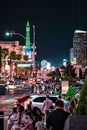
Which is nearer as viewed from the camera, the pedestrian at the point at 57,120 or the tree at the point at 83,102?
the tree at the point at 83,102

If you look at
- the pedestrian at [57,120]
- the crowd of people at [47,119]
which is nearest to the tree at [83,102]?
the crowd of people at [47,119]

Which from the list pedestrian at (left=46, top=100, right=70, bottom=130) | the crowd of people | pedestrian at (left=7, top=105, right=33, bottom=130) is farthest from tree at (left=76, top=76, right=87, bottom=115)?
pedestrian at (left=7, top=105, right=33, bottom=130)

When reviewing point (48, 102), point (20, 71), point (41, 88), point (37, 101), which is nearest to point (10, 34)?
point (41, 88)

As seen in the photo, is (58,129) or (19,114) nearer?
(58,129)

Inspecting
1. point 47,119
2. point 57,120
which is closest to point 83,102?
point 57,120

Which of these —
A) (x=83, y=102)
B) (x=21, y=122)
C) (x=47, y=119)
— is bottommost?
(x=21, y=122)

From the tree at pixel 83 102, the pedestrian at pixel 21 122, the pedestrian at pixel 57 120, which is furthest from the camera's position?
the pedestrian at pixel 21 122

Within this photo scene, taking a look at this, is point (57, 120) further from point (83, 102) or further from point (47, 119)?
point (83, 102)

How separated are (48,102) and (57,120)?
14.5 meters

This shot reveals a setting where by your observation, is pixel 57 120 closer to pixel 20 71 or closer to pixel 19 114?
pixel 19 114

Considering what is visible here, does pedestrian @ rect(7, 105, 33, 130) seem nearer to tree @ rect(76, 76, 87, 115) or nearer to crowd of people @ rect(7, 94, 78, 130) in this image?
crowd of people @ rect(7, 94, 78, 130)

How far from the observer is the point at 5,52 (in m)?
151

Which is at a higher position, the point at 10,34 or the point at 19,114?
the point at 10,34

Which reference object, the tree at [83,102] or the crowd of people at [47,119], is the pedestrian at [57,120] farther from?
the tree at [83,102]
